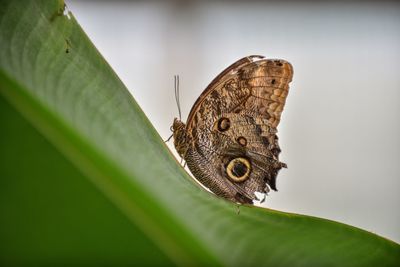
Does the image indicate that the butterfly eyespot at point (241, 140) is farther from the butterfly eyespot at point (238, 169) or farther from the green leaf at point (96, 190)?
the green leaf at point (96, 190)

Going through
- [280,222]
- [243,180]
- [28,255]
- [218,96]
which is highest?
[218,96]

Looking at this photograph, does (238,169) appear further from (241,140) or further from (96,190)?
(96,190)

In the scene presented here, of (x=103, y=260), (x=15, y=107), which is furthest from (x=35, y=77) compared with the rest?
(x=103, y=260)

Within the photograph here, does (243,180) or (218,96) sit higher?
(218,96)

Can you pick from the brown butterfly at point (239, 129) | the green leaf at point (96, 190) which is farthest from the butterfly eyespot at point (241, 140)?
the green leaf at point (96, 190)

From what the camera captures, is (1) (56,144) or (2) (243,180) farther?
(2) (243,180)

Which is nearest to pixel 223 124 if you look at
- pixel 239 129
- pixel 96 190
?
pixel 239 129

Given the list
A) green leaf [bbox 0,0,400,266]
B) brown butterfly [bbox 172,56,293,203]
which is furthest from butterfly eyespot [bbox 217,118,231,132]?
green leaf [bbox 0,0,400,266]

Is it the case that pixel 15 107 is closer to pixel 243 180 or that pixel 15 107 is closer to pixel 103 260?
pixel 103 260
